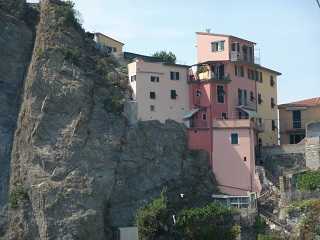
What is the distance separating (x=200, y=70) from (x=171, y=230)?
1883cm

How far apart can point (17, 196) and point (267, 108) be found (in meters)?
28.2

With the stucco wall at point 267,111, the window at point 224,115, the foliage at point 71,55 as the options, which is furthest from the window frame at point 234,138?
the foliage at point 71,55

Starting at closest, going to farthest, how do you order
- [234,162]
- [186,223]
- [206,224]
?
[206,224]
[186,223]
[234,162]

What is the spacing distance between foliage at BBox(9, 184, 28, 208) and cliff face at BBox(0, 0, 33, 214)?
87.1 inches

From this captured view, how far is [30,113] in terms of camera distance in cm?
8188

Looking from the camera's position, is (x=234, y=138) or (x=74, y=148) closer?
(x=74, y=148)

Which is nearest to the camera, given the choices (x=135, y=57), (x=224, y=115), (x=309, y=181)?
(x=309, y=181)

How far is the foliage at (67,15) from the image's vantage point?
86125mm

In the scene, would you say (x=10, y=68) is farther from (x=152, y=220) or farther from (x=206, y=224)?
(x=206, y=224)

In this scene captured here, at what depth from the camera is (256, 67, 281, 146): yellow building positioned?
294ft

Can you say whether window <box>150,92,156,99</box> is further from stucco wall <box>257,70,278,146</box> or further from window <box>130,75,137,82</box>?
stucco wall <box>257,70,278,146</box>

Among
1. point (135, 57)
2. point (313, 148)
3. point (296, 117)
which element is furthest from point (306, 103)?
point (135, 57)

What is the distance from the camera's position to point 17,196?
79188mm

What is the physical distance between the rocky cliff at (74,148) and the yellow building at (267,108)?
30.9 feet
